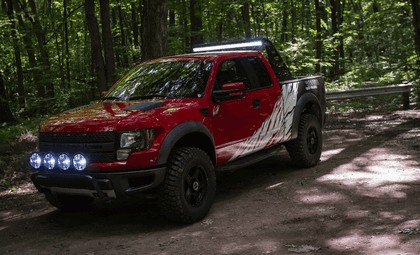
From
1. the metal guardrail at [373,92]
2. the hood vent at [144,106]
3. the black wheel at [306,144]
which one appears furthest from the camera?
the metal guardrail at [373,92]

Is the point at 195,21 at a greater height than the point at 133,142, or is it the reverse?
the point at 195,21

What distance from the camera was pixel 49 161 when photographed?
16.7ft

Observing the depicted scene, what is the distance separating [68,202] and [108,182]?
65.6 inches

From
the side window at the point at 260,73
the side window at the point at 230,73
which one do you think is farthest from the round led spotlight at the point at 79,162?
the side window at the point at 260,73

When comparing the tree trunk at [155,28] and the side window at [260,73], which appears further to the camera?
the tree trunk at [155,28]

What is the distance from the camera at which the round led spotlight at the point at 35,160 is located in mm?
5215

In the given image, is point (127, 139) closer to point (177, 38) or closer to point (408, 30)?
point (177, 38)

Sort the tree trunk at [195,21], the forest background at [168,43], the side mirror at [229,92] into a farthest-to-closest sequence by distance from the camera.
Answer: the tree trunk at [195,21], the forest background at [168,43], the side mirror at [229,92]

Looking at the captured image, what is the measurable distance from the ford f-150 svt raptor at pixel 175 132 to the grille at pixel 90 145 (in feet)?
0.03

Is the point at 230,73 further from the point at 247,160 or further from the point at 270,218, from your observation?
the point at 270,218

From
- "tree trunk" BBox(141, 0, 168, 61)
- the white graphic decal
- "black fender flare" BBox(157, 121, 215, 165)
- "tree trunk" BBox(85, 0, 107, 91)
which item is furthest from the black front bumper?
"tree trunk" BBox(85, 0, 107, 91)

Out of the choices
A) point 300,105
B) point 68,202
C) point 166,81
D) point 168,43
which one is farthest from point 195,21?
point 68,202

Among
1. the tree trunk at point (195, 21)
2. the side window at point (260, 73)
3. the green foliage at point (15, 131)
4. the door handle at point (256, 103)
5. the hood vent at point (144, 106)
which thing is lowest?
the green foliage at point (15, 131)

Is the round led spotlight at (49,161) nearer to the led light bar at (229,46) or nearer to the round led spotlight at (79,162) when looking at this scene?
the round led spotlight at (79,162)
